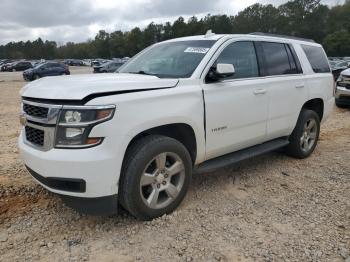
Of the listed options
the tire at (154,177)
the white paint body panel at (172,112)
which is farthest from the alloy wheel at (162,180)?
the white paint body panel at (172,112)

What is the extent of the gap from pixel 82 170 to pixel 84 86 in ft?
2.35

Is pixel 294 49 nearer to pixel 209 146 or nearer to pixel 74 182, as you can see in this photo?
pixel 209 146

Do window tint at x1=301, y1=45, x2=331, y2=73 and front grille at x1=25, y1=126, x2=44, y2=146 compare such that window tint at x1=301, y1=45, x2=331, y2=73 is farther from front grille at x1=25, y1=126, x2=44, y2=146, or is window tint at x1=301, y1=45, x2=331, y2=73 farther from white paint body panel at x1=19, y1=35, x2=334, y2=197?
front grille at x1=25, y1=126, x2=44, y2=146

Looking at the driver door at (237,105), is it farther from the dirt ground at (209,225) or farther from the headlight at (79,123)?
the headlight at (79,123)

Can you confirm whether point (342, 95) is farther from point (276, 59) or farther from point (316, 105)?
point (276, 59)

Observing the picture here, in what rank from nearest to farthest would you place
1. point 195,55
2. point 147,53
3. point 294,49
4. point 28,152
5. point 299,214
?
point 28,152
point 299,214
point 195,55
point 147,53
point 294,49

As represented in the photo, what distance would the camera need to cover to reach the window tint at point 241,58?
434 centimetres

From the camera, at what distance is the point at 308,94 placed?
18.3ft

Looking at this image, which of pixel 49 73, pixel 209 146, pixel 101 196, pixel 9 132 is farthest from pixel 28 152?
pixel 49 73

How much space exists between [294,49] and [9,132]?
5.90 meters

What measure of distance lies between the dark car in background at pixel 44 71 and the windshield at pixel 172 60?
25.5 meters

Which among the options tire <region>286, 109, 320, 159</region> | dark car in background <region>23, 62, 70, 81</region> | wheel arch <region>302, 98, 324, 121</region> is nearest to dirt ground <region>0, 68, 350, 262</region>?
tire <region>286, 109, 320, 159</region>

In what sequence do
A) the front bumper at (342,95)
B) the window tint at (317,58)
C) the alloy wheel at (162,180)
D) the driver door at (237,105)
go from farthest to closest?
the front bumper at (342,95), the window tint at (317,58), the driver door at (237,105), the alloy wheel at (162,180)

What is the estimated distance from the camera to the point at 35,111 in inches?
134
